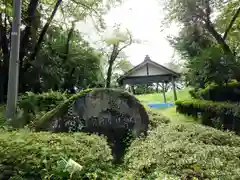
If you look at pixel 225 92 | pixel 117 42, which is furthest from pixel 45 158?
pixel 117 42

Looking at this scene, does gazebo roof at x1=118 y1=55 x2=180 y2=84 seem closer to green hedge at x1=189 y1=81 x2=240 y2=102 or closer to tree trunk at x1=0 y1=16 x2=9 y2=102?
green hedge at x1=189 y1=81 x2=240 y2=102

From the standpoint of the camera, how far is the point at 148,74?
23203 mm

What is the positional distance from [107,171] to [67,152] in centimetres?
56

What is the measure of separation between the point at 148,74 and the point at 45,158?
807 inches

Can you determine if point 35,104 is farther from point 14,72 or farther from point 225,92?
point 225,92

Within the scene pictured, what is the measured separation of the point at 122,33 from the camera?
91.2 ft

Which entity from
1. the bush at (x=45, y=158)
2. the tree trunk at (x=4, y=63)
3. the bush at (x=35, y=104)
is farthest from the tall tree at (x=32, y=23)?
the bush at (x=45, y=158)

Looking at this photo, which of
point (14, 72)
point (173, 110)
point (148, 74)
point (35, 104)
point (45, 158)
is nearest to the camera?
point (45, 158)

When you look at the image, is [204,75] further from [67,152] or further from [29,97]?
[67,152]

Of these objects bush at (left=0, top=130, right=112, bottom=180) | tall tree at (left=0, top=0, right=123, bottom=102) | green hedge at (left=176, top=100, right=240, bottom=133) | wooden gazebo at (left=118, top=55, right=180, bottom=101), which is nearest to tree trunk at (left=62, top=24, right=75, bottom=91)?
tall tree at (left=0, top=0, right=123, bottom=102)

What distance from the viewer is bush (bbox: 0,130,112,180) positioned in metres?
2.90

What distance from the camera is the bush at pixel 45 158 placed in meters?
2.90

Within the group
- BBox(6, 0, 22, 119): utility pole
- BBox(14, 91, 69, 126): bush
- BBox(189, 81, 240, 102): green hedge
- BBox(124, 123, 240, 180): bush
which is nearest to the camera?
BBox(124, 123, 240, 180): bush

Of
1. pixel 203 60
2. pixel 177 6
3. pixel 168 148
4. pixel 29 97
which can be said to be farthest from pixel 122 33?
pixel 168 148
